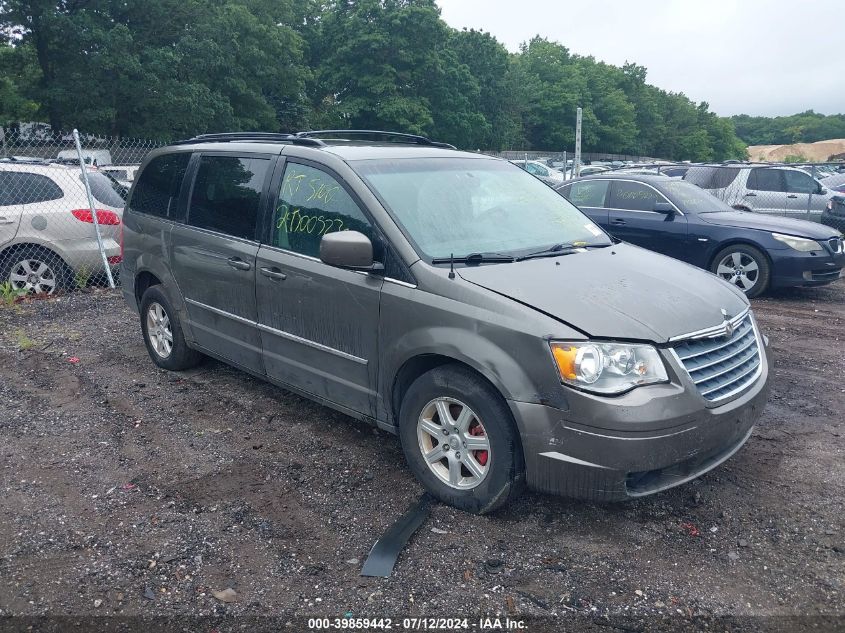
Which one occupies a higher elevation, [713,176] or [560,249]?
[713,176]

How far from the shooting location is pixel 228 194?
4793mm

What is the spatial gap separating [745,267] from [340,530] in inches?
282

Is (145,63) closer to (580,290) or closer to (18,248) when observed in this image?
(18,248)

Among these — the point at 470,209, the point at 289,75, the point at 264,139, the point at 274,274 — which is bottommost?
the point at 274,274

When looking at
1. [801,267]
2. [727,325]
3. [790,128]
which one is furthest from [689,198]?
[790,128]

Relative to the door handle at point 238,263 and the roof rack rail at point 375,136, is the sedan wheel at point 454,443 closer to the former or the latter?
the door handle at point 238,263

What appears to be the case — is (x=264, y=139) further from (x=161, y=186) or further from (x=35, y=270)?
(x=35, y=270)

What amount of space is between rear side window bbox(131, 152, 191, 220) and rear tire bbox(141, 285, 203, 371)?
0.64 metres

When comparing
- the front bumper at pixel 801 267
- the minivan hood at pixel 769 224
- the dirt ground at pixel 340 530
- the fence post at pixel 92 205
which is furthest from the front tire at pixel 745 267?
the fence post at pixel 92 205

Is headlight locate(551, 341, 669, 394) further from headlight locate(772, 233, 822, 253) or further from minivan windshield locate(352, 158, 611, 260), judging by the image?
headlight locate(772, 233, 822, 253)

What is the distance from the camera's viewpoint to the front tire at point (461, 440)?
324 centimetres

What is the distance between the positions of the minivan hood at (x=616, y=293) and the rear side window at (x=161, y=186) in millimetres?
2870

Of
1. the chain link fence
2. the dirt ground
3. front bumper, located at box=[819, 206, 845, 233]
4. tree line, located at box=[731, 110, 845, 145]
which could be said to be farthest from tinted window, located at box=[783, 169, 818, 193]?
tree line, located at box=[731, 110, 845, 145]

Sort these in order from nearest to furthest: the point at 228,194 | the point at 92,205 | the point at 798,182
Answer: the point at 228,194 → the point at 92,205 → the point at 798,182
